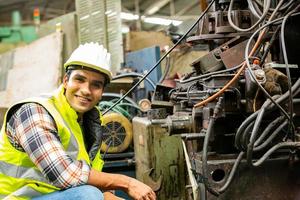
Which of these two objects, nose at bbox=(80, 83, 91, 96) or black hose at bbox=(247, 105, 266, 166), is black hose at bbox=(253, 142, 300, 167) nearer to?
black hose at bbox=(247, 105, 266, 166)

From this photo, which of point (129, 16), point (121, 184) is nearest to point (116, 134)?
point (121, 184)

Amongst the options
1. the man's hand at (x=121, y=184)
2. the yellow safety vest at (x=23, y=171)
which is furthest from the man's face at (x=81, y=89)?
the man's hand at (x=121, y=184)

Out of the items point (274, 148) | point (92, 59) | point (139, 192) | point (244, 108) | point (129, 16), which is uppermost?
point (129, 16)

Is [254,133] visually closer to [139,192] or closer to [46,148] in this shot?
[139,192]

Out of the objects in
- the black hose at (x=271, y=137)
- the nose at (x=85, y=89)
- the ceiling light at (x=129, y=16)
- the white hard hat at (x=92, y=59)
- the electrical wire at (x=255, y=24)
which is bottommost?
the black hose at (x=271, y=137)

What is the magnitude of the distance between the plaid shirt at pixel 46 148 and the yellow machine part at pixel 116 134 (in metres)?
1.09

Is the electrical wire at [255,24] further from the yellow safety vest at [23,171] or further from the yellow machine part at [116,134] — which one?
the yellow machine part at [116,134]

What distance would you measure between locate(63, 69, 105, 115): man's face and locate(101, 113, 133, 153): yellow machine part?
3.01 ft

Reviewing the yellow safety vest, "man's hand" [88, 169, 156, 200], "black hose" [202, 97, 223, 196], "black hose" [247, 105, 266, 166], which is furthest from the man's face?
"black hose" [247, 105, 266, 166]

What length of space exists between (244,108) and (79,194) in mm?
674

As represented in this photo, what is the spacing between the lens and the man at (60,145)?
4.78 ft

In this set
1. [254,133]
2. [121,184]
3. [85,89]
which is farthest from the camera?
[85,89]

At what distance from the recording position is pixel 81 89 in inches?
65.2

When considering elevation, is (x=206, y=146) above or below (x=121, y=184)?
above
